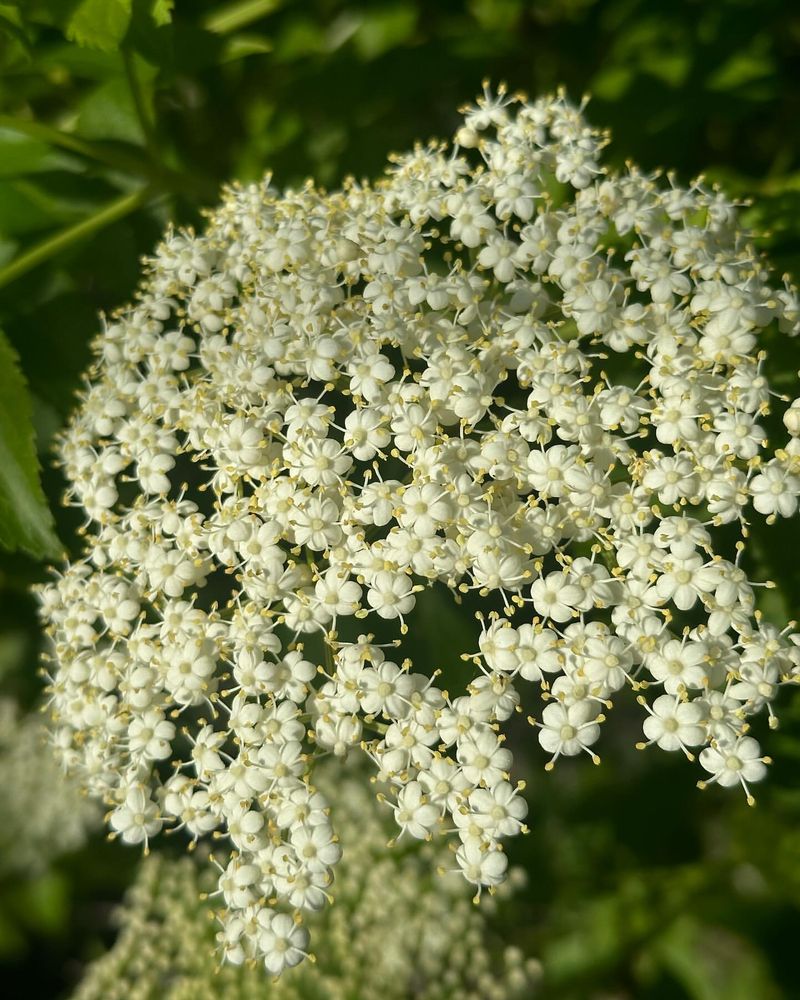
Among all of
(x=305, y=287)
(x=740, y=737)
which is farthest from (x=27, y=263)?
(x=740, y=737)

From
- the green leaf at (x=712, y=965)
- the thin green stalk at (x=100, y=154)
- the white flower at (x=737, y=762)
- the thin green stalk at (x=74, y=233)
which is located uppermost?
the thin green stalk at (x=100, y=154)

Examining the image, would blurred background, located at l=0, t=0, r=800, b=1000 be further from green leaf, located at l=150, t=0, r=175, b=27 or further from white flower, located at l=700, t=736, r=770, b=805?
white flower, located at l=700, t=736, r=770, b=805

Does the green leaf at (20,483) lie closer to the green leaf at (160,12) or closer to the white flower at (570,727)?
the green leaf at (160,12)

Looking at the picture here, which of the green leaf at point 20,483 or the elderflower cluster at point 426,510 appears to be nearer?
the elderflower cluster at point 426,510

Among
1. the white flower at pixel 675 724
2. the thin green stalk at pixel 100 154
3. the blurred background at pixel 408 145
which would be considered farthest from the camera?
the thin green stalk at pixel 100 154

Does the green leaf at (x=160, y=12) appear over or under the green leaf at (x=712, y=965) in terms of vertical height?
over

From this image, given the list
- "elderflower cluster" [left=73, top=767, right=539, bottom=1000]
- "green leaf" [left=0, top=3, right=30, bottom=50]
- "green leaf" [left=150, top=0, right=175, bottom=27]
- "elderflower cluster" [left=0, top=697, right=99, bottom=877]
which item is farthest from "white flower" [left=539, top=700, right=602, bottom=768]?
"elderflower cluster" [left=0, top=697, right=99, bottom=877]

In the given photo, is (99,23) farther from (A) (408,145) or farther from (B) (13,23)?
(A) (408,145)

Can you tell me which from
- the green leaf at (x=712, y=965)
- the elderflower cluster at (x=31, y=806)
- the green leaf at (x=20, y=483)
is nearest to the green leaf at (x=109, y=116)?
the green leaf at (x=20, y=483)

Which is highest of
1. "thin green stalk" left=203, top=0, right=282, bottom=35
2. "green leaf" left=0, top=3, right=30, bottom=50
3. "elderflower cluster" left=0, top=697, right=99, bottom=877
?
"thin green stalk" left=203, top=0, right=282, bottom=35
